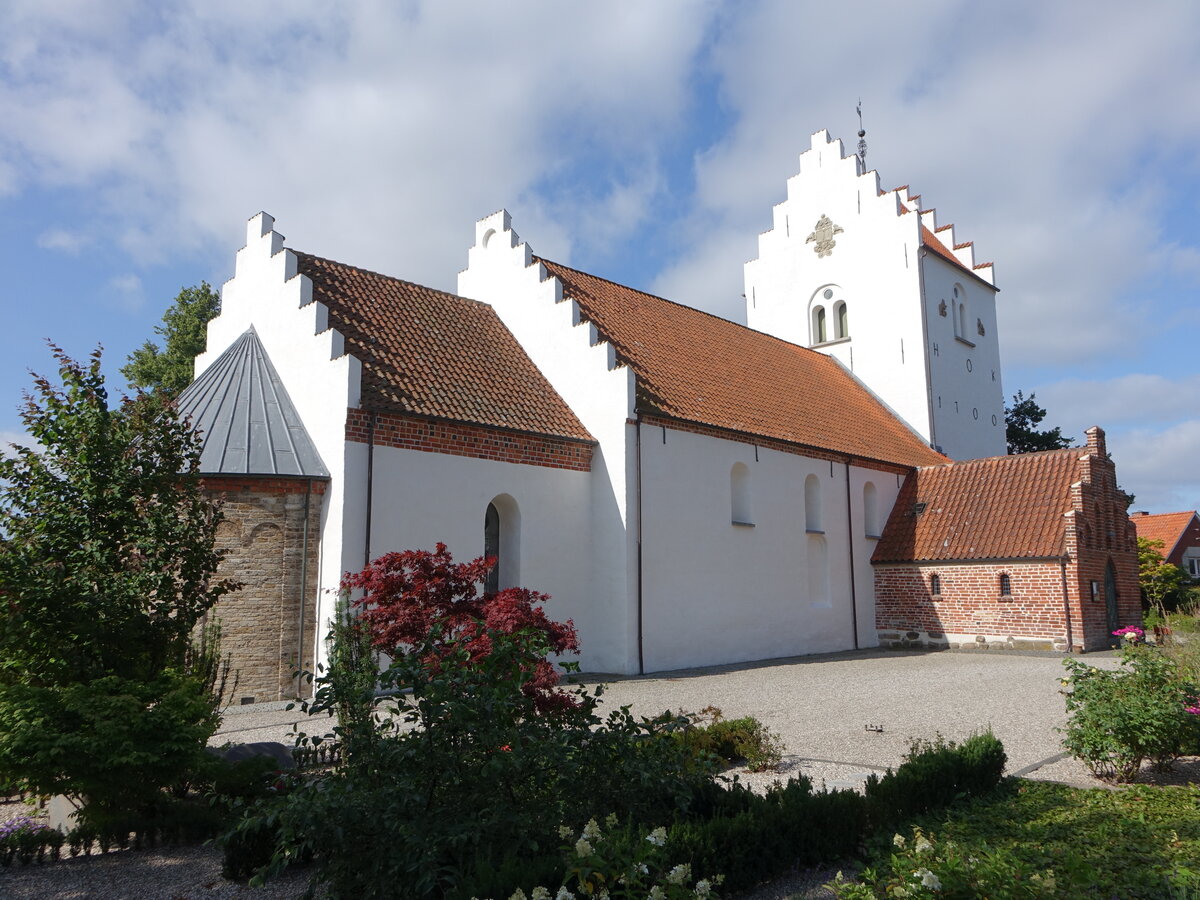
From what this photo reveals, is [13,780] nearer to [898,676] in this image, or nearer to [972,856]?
[972,856]

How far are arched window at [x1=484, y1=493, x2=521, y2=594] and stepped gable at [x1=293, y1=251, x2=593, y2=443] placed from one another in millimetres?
1420

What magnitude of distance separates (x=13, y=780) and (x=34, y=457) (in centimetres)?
239

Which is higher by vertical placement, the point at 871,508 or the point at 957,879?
the point at 871,508

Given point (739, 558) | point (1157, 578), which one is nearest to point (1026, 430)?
point (1157, 578)

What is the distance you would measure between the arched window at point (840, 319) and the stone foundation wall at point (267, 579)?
65.2 feet

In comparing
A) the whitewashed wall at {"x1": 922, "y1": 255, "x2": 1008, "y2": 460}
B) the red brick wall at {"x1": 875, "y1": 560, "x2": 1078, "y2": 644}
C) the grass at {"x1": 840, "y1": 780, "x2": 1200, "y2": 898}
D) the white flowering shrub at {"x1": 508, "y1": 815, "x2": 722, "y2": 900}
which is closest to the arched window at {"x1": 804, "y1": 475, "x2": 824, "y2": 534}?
the red brick wall at {"x1": 875, "y1": 560, "x2": 1078, "y2": 644}

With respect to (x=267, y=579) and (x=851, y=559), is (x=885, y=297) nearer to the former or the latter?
(x=851, y=559)

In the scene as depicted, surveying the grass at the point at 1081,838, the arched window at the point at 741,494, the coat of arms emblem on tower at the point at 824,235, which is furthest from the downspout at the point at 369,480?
the coat of arms emblem on tower at the point at 824,235

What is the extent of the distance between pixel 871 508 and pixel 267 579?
1552cm

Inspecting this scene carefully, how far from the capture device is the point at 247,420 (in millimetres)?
13430

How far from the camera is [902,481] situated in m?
23.6

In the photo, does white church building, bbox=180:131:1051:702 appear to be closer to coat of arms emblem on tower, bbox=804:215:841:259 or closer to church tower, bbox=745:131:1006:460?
church tower, bbox=745:131:1006:460

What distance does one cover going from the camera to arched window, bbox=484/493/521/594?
48.7 feet

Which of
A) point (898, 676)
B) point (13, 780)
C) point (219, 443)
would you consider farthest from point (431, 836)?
point (898, 676)
